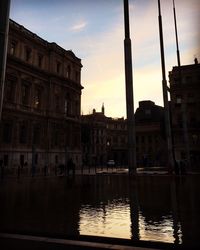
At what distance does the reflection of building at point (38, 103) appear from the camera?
3703 cm

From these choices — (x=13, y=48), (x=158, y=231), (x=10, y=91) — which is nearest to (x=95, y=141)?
(x=10, y=91)

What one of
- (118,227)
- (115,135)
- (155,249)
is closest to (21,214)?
(118,227)

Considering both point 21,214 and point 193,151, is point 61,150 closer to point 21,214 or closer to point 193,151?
point 193,151

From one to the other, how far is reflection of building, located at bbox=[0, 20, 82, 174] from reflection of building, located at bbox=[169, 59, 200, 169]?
2087 cm

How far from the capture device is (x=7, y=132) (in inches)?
1444

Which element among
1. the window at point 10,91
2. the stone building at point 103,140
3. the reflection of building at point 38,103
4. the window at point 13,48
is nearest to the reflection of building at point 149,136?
the stone building at point 103,140

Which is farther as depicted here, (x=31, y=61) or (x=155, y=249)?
(x=31, y=61)

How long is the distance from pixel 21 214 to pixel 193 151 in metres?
50.4

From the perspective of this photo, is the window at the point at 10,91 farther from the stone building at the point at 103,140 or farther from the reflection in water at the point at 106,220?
the stone building at the point at 103,140

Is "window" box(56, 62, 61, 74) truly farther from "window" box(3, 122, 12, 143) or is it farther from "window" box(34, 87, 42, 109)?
"window" box(3, 122, 12, 143)

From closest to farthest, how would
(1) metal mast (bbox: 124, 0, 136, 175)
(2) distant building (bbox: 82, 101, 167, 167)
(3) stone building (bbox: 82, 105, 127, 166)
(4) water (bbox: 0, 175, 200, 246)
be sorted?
(4) water (bbox: 0, 175, 200, 246) < (1) metal mast (bbox: 124, 0, 136, 175) < (2) distant building (bbox: 82, 101, 167, 167) < (3) stone building (bbox: 82, 105, 127, 166)

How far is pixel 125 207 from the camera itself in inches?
319

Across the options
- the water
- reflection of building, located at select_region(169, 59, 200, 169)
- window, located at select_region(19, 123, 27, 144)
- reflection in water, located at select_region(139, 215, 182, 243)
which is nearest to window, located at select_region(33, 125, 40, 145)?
window, located at select_region(19, 123, 27, 144)

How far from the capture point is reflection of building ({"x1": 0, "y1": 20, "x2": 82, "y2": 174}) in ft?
121
